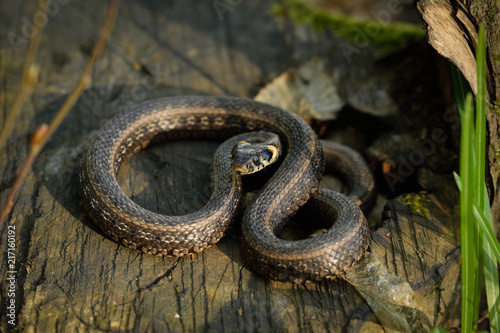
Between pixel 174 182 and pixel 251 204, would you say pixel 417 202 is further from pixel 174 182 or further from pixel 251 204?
pixel 174 182

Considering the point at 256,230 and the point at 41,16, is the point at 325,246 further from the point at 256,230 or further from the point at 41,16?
the point at 41,16

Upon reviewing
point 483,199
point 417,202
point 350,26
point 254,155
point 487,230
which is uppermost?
point 350,26

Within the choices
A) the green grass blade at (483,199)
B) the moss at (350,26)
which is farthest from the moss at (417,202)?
the moss at (350,26)

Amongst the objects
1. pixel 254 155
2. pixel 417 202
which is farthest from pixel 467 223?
pixel 254 155

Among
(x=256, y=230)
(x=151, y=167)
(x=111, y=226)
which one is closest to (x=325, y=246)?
(x=256, y=230)

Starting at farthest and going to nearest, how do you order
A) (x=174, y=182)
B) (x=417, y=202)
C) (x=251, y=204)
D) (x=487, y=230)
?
(x=174, y=182)
(x=417, y=202)
(x=251, y=204)
(x=487, y=230)

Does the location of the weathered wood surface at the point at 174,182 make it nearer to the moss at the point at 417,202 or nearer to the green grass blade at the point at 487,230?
the moss at the point at 417,202
